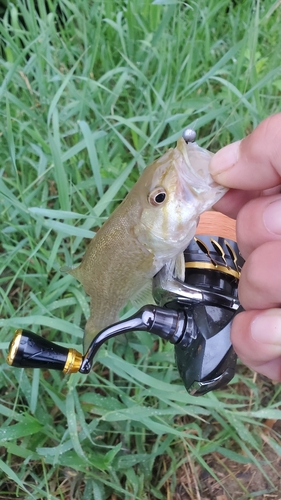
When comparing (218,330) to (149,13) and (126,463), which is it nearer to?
(126,463)

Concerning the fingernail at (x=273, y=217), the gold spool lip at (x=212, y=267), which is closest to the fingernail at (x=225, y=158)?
the fingernail at (x=273, y=217)

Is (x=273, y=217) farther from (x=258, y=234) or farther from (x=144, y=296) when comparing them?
(x=144, y=296)

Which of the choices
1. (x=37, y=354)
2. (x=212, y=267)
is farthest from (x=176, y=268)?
(x=37, y=354)

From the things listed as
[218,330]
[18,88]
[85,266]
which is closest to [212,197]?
[218,330]

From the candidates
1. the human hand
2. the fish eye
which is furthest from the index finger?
the fish eye

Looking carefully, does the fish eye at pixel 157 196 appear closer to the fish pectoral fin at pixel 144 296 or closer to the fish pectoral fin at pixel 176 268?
the fish pectoral fin at pixel 176 268
